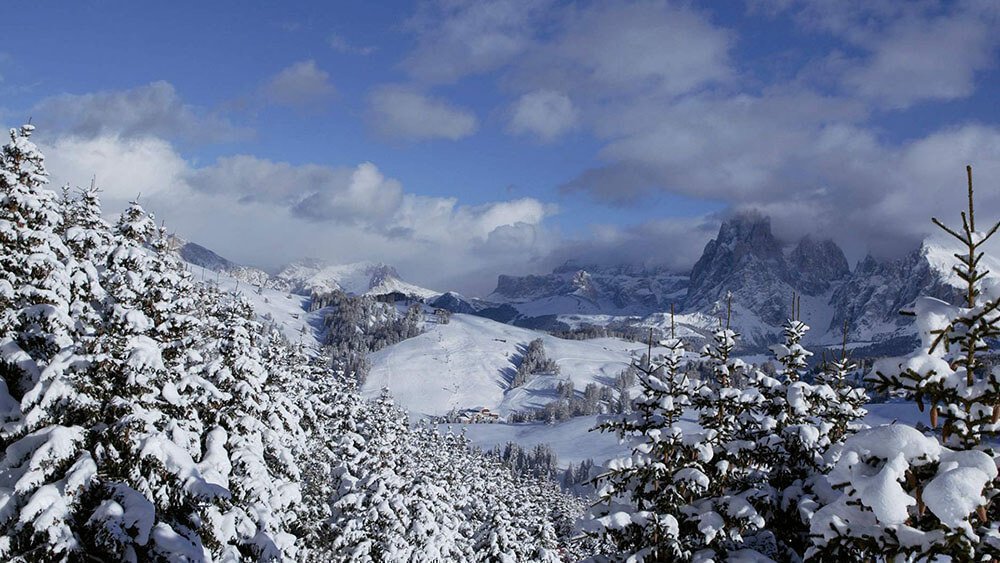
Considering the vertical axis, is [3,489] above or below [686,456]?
below

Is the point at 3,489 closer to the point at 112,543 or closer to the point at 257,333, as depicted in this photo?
the point at 112,543

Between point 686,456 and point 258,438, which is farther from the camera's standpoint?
point 258,438

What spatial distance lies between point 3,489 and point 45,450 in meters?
1.20

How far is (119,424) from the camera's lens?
42.4 feet

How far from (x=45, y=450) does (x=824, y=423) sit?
1533 centimetres

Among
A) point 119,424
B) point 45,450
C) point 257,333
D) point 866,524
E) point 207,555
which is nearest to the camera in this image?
point 866,524

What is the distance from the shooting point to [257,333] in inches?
860

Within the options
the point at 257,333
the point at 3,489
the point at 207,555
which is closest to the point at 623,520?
the point at 207,555

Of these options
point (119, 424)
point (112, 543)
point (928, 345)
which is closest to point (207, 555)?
point (112, 543)

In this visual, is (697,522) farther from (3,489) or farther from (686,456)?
(3,489)

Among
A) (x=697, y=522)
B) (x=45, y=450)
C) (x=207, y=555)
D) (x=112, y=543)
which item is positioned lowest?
(x=207, y=555)

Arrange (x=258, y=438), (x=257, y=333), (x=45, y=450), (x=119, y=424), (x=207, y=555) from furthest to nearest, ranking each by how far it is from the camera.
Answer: (x=257, y=333), (x=258, y=438), (x=207, y=555), (x=119, y=424), (x=45, y=450)

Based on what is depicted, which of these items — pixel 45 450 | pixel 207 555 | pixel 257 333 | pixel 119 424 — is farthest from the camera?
pixel 257 333

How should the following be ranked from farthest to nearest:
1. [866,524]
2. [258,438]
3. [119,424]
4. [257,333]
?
[257,333], [258,438], [119,424], [866,524]
